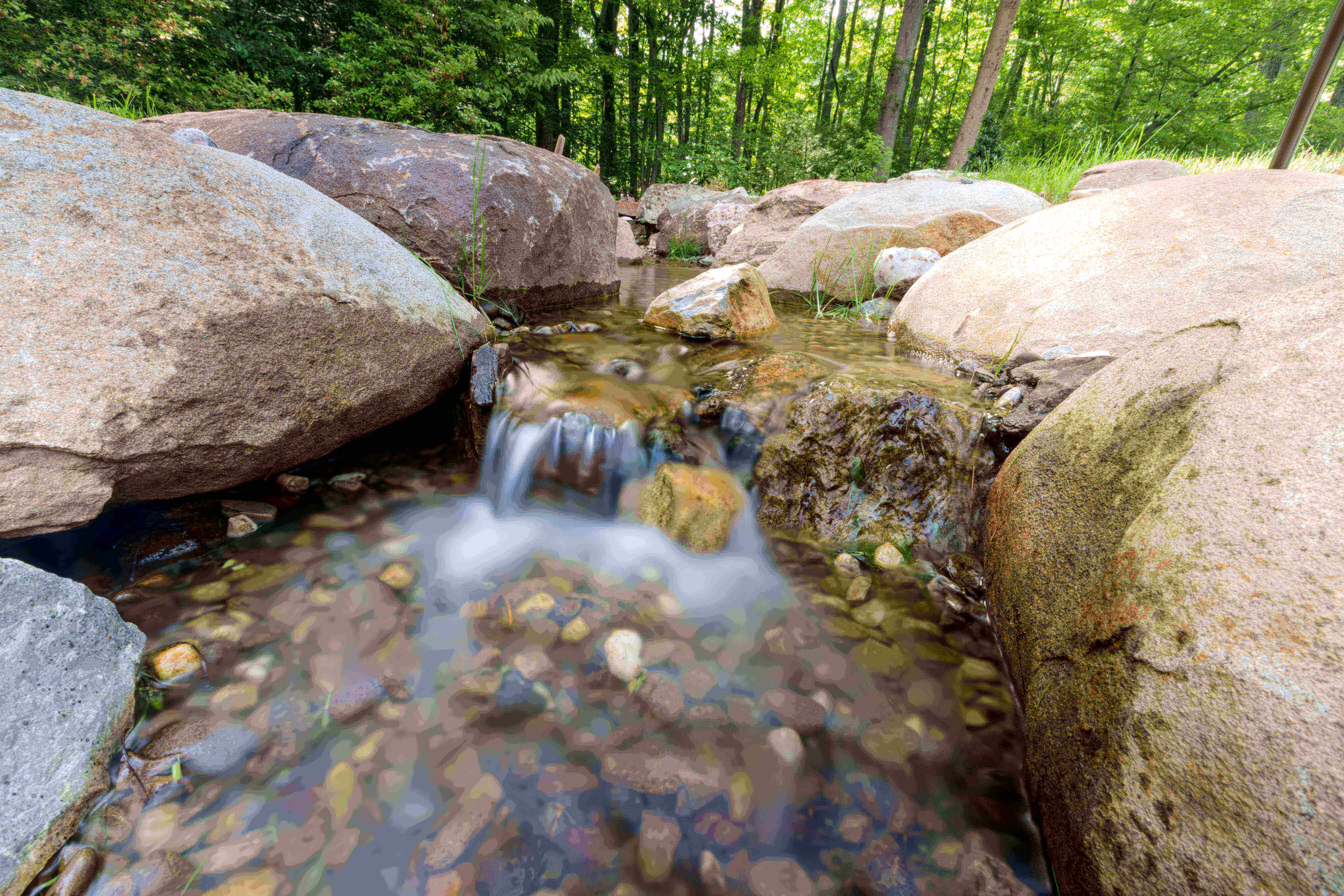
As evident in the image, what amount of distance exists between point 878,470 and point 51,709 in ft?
8.42

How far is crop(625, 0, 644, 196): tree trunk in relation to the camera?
51.7ft

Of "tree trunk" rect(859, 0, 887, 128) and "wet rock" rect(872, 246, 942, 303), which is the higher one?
"tree trunk" rect(859, 0, 887, 128)

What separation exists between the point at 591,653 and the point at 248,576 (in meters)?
1.24

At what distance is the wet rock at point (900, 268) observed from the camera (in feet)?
15.4

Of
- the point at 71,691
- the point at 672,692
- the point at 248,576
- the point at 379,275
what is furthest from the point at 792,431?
the point at 71,691

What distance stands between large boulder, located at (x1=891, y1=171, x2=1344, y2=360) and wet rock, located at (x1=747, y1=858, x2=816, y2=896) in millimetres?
2194

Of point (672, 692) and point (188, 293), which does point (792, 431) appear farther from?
point (188, 293)

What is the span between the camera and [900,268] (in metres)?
4.78

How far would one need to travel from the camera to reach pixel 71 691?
1.16 meters

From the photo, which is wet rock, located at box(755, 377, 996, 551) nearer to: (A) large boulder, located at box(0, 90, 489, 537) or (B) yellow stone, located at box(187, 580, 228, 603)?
(A) large boulder, located at box(0, 90, 489, 537)

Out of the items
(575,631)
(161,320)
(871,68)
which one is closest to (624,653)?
(575,631)

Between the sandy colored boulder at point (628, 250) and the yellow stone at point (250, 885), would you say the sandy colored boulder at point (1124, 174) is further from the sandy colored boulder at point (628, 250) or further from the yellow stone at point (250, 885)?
the yellow stone at point (250, 885)

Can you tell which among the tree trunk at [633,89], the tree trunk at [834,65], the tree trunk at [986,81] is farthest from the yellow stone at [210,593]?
the tree trunk at [834,65]

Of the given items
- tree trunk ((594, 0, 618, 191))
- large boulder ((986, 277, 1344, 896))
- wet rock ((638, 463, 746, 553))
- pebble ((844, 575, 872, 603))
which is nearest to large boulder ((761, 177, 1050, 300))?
wet rock ((638, 463, 746, 553))
